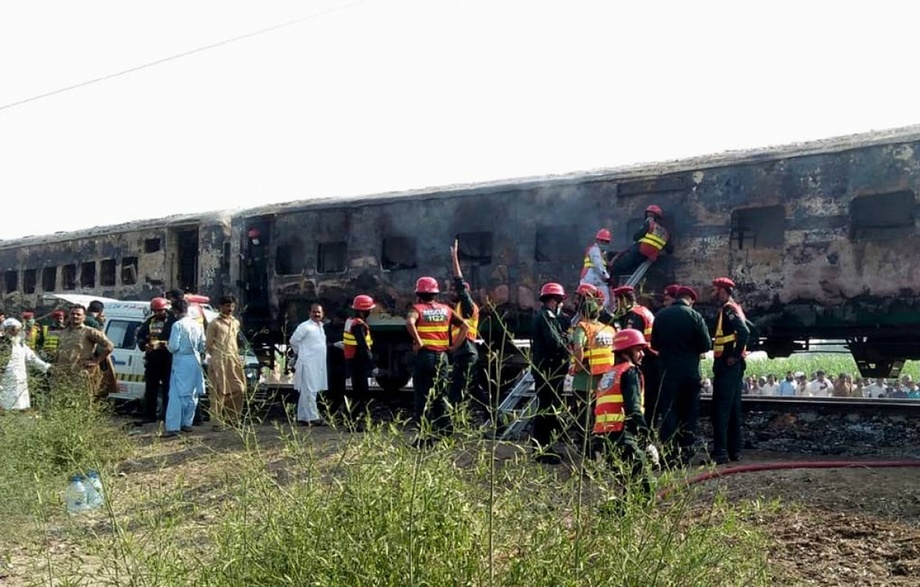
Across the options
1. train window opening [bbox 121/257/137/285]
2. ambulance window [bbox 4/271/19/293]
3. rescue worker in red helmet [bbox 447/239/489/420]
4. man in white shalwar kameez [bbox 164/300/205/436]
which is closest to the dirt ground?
rescue worker in red helmet [bbox 447/239/489/420]

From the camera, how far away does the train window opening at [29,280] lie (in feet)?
59.5

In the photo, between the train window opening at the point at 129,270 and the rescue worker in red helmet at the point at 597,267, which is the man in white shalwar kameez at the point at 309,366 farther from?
the train window opening at the point at 129,270

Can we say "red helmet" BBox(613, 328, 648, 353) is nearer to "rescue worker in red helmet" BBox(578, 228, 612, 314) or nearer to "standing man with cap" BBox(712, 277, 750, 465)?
"standing man with cap" BBox(712, 277, 750, 465)

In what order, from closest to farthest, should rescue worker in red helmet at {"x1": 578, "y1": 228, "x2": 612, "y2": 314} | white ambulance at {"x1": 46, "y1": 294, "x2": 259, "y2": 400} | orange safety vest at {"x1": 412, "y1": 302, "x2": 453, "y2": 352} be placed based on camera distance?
orange safety vest at {"x1": 412, "y1": 302, "x2": 453, "y2": 352}
rescue worker in red helmet at {"x1": 578, "y1": 228, "x2": 612, "y2": 314}
white ambulance at {"x1": 46, "y1": 294, "x2": 259, "y2": 400}

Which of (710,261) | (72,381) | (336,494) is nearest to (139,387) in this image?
(72,381)

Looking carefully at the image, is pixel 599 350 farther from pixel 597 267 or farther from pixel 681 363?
pixel 597 267

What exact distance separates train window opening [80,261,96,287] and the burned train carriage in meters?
1.41

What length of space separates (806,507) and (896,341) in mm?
4780

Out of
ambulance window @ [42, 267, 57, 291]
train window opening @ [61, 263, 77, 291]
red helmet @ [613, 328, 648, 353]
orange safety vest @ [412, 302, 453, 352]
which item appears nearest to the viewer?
red helmet @ [613, 328, 648, 353]

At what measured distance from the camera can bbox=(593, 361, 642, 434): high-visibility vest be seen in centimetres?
497

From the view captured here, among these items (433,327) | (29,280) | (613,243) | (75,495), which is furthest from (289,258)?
(75,495)

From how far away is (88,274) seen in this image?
16703 mm

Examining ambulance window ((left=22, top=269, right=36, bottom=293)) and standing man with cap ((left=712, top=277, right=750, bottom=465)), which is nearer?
standing man with cap ((left=712, top=277, right=750, bottom=465))

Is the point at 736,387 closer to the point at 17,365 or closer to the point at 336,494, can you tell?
the point at 336,494
